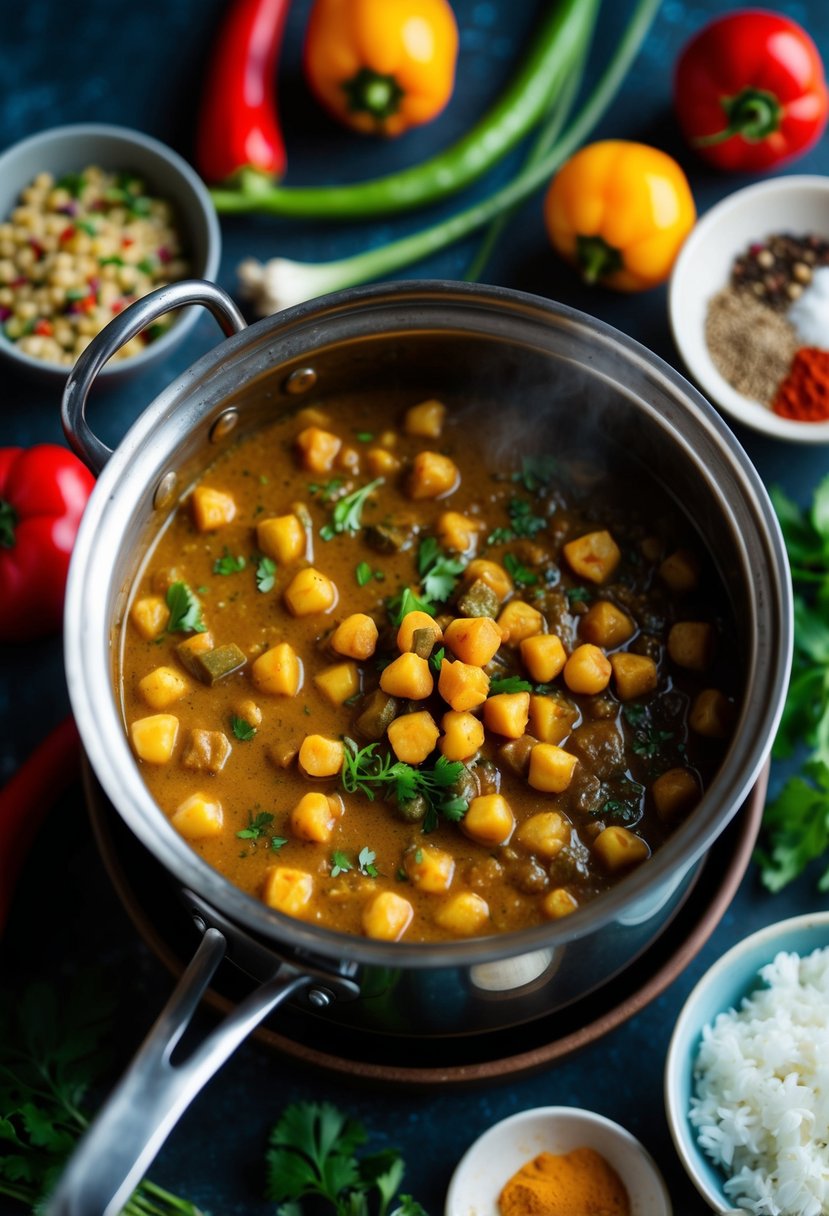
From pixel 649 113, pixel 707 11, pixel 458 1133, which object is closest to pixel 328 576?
pixel 458 1133

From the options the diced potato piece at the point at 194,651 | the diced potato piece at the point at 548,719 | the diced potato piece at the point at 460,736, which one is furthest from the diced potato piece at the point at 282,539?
the diced potato piece at the point at 548,719

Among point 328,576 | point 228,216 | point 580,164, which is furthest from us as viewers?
point 228,216

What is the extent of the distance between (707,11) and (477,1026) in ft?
11.6

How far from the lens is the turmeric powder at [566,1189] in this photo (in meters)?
3.33

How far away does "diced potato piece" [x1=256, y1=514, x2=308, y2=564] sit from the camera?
3395mm

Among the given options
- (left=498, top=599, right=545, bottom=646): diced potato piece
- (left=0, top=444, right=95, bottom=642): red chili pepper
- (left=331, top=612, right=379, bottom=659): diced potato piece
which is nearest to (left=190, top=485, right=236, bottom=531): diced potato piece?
(left=331, top=612, right=379, bottom=659): diced potato piece

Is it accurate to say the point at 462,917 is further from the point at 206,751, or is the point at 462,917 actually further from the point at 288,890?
the point at 206,751

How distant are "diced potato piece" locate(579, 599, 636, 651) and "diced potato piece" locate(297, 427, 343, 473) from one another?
32.8 inches

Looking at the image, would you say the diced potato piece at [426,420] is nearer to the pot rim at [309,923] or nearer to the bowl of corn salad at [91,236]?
the pot rim at [309,923]

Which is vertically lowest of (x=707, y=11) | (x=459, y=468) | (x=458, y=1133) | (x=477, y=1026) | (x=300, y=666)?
(x=458, y=1133)

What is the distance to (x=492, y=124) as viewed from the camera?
4.34m

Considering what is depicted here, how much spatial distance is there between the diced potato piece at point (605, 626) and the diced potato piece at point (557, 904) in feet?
2.22

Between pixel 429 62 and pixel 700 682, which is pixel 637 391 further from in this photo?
pixel 429 62

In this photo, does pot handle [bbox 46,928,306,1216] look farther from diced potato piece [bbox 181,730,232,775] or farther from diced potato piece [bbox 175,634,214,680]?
diced potato piece [bbox 175,634,214,680]
